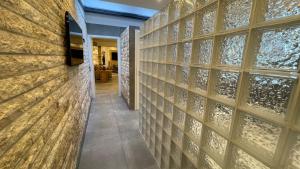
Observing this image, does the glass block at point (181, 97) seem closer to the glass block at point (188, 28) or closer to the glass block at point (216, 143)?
the glass block at point (216, 143)

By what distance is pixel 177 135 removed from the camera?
1443 millimetres

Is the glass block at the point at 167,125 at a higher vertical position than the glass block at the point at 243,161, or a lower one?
lower

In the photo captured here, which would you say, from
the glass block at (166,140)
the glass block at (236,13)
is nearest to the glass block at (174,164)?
the glass block at (166,140)

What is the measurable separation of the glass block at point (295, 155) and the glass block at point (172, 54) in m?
1.01

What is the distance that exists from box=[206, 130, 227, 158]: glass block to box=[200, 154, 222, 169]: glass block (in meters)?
0.09

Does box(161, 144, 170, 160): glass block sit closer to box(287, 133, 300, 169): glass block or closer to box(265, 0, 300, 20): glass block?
box(287, 133, 300, 169): glass block

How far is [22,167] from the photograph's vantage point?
2.09 feet

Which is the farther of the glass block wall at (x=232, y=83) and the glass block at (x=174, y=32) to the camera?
the glass block at (x=174, y=32)

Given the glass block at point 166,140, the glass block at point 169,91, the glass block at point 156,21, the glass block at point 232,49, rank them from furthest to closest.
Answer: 1. the glass block at point 156,21
2. the glass block at point 166,140
3. the glass block at point 169,91
4. the glass block at point 232,49

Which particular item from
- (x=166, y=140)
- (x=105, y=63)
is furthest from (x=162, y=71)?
(x=105, y=63)

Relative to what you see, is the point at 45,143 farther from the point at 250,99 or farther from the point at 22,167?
the point at 250,99

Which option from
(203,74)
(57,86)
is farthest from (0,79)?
(203,74)

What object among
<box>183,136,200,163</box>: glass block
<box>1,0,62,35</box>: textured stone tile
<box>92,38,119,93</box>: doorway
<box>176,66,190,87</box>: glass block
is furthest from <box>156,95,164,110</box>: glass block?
<box>92,38,119,93</box>: doorway

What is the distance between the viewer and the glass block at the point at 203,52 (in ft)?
3.27
